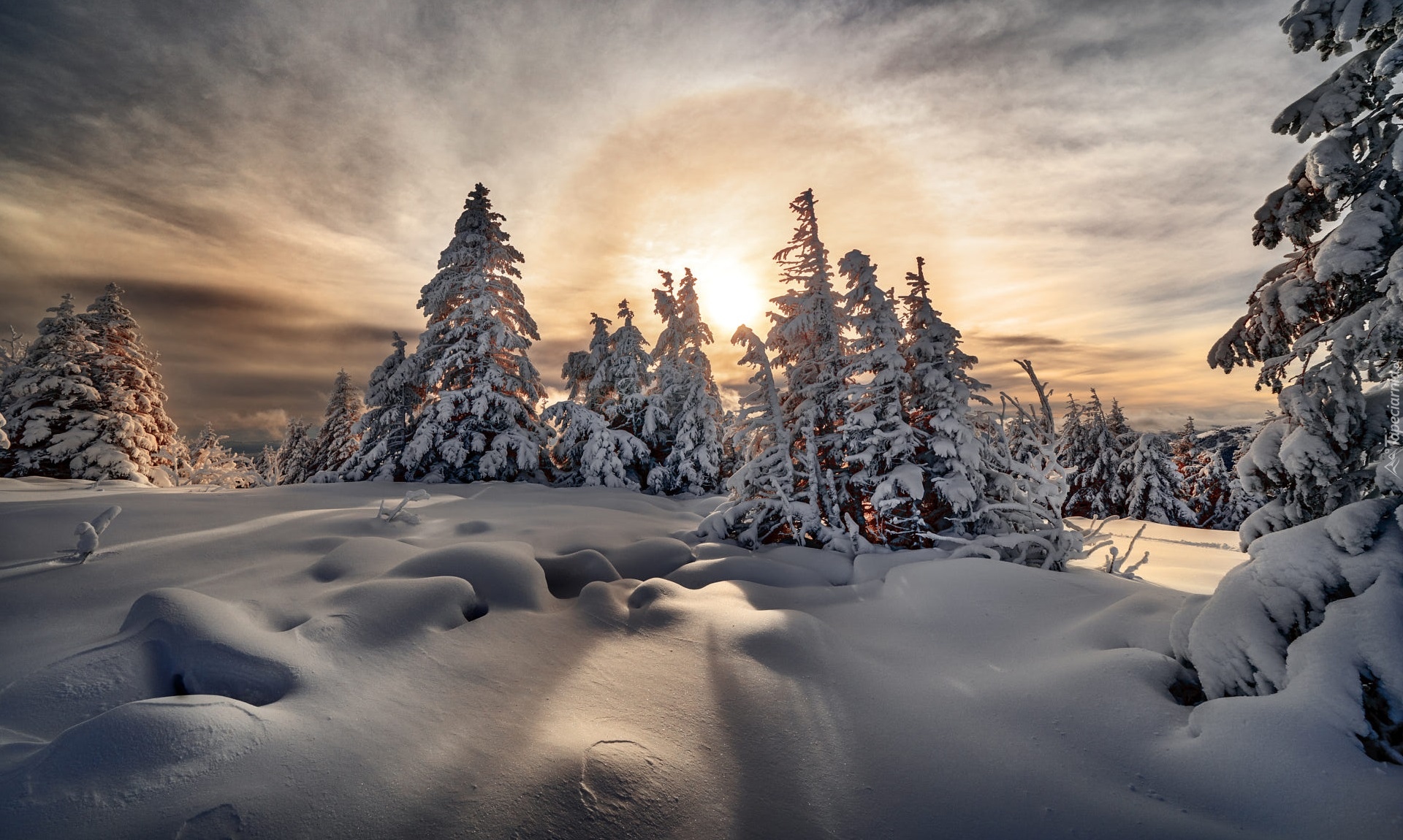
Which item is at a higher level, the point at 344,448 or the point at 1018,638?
the point at 344,448

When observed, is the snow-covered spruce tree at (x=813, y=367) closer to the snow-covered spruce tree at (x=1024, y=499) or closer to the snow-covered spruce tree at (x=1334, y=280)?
the snow-covered spruce tree at (x=1024, y=499)

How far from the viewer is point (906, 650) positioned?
4785mm

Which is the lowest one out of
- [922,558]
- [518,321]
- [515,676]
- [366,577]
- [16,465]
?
[922,558]

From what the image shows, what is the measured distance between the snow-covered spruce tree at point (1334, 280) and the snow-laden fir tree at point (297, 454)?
122ft

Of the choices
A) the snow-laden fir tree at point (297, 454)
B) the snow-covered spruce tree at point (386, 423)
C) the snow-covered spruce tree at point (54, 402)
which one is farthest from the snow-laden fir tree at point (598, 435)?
the snow-laden fir tree at point (297, 454)

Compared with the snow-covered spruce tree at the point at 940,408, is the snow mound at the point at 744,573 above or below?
below

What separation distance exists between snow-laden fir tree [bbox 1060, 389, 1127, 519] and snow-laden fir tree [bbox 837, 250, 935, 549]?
25882 mm

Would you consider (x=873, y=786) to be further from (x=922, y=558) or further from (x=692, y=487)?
(x=692, y=487)

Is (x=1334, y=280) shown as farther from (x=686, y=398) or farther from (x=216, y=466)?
(x=216, y=466)

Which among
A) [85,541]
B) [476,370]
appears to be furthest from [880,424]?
[476,370]

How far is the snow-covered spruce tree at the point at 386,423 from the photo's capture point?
1514cm

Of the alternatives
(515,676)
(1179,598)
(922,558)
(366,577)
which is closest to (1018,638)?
(1179,598)

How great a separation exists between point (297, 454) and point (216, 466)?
5157 millimetres

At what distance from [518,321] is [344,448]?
1646 centimetres
